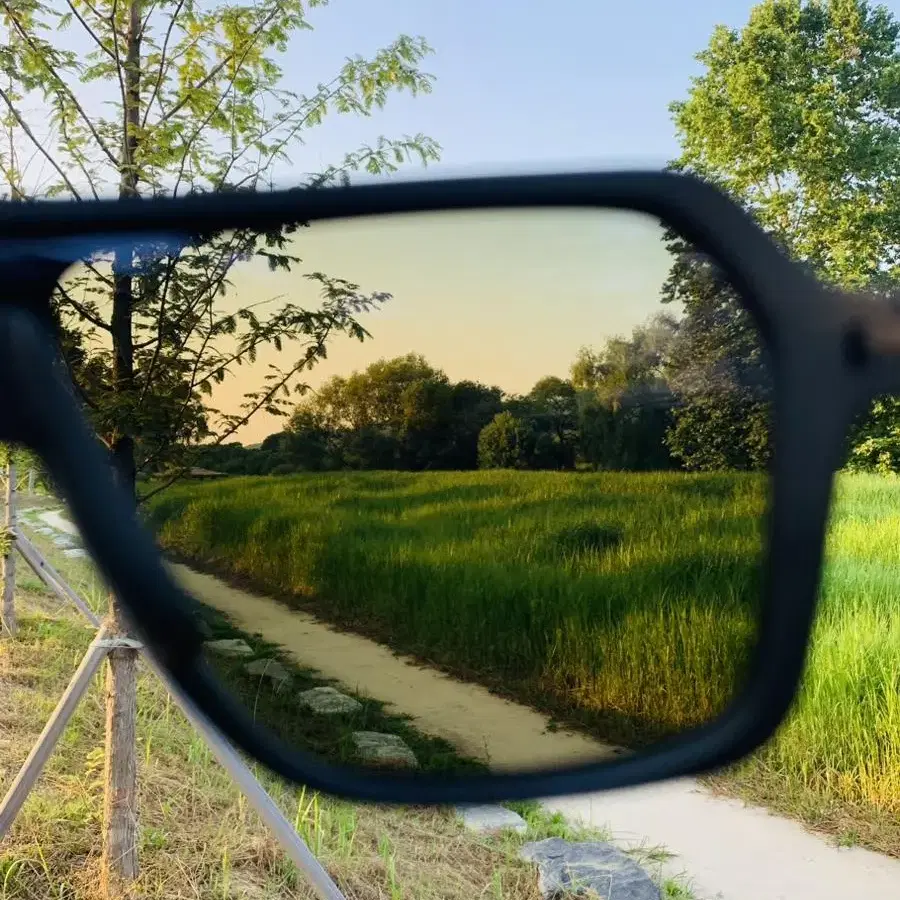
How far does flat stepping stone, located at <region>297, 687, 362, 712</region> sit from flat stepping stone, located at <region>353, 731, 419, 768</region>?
1 cm

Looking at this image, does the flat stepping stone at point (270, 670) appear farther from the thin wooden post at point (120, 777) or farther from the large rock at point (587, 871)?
the large rock at point (587, 871)

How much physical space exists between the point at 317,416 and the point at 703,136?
8974 millimetres

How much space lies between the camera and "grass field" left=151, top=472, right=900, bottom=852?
42 centimetres

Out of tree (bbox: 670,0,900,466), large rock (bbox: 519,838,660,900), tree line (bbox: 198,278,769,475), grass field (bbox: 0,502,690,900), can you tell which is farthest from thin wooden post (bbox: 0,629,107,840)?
tree (bbox: 670,0,900,466)

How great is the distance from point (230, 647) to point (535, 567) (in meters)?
0.17

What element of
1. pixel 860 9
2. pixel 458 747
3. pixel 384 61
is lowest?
pixel 458 747

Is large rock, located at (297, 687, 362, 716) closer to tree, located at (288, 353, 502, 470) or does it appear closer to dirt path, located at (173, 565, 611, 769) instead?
dirt path, located at (173, 565, 611, 769)

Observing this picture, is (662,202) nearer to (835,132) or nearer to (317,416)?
(317,416)

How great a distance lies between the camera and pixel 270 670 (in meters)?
A: 0.48

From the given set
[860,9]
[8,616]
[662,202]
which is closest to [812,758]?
[662,202]

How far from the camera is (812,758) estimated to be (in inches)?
72.1

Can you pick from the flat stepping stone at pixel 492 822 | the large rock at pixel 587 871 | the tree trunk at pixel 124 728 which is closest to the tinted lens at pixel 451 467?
the tree trunk at pixel 124 728

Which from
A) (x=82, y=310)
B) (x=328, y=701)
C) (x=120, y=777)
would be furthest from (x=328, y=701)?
(x=120, y=777)

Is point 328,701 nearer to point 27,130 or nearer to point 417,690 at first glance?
point 417,690
